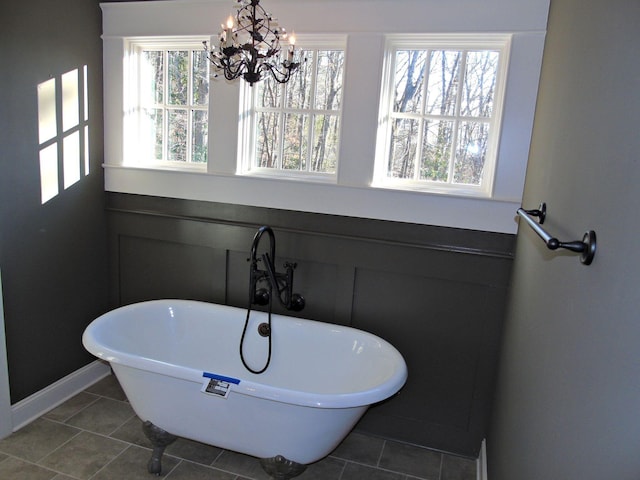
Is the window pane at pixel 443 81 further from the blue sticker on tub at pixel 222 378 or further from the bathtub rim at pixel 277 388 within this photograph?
the blue sticker on tub at pixel 222 378

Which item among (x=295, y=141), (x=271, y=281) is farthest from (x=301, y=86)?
(x=271, y=281)

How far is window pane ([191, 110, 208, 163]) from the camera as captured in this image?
9.11 feet

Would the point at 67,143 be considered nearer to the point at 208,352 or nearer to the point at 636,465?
the point at 208,352

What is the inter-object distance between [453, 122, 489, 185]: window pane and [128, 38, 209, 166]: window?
142cm

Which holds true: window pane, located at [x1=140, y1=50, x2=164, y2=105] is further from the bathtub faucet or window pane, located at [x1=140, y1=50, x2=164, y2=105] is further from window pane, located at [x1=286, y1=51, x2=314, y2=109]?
the bathtub faucet

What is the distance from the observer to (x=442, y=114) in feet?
7.84

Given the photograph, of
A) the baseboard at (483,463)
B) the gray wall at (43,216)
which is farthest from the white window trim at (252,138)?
the baseboard at (483,463)

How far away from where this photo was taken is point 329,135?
2580mm

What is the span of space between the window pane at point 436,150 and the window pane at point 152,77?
1571 millimetres

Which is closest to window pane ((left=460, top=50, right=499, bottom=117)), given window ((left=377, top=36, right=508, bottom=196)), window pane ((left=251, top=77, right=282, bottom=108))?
window ((left=377, top=36, right=508, bottom=196))

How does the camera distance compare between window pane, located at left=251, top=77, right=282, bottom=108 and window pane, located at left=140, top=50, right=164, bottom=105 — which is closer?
window pane, located at left=251, top=77, right=282, bottom=108

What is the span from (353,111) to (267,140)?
1.82 feet

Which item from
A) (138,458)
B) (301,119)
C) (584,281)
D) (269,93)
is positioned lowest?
(138,458)

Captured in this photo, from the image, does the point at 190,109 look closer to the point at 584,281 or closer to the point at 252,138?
the point at 252,138
